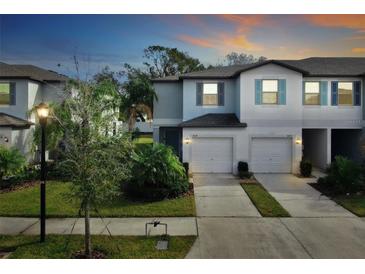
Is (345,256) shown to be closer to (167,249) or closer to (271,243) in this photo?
(271,243)

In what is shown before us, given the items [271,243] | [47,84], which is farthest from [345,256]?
[47,84]

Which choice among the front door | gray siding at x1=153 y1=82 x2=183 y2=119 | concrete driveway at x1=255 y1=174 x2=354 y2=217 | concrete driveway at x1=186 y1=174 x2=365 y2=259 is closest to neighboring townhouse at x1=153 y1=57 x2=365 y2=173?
gray siding at x1=153 y1=82 x2=183 y2=119

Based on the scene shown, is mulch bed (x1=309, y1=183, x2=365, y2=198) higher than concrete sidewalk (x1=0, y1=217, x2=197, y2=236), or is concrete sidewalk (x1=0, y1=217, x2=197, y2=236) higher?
mulch bed (x1=309, y1=183, x2=365, y2=198)

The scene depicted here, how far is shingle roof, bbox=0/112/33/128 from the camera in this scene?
1892 cm

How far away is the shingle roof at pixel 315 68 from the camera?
742 inches

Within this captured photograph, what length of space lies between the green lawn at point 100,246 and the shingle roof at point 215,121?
34.7 feet

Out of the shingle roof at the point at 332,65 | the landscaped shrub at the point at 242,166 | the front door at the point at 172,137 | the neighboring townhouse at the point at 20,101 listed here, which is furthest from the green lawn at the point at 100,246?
the front door at the point at 172,137

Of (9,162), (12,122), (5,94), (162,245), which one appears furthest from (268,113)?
(5,94)

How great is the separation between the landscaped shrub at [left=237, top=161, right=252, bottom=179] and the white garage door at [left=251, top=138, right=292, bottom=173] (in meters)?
0.83

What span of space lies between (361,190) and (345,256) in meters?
7.40

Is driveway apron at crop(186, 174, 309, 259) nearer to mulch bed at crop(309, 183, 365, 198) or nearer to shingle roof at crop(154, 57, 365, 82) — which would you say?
mulch bed at crop(309, 183, 365, 198)

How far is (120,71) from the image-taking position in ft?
129

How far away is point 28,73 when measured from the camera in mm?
Result: 21266
